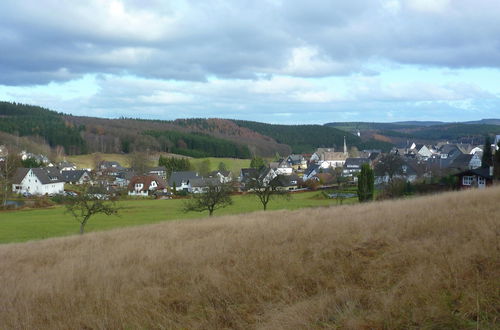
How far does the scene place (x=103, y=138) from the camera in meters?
A: 168

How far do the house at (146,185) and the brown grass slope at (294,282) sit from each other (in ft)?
250

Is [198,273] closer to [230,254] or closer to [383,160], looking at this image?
[230,254]

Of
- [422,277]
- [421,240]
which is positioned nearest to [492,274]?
[422,277]

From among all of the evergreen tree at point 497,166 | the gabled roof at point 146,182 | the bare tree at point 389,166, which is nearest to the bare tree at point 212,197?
the evergreen tree at point 497,166

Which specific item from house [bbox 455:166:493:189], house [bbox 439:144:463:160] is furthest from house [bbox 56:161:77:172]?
house [bbox 439:144:463:160]

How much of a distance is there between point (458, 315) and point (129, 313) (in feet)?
16.4

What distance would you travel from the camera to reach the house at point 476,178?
46344 millimetres

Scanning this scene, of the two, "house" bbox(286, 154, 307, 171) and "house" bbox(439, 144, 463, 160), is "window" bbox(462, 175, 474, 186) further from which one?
"house" bbox(439, 144, 463, 160)

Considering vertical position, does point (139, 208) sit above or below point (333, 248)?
below

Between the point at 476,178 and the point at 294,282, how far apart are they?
45356mm

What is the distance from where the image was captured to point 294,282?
Result: 8484mm

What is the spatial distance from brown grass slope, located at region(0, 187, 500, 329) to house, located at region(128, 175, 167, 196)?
7608 cm

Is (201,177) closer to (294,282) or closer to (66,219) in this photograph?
(66,219)

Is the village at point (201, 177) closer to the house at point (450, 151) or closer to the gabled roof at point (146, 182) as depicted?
the gabled roof at point (146, 182)
